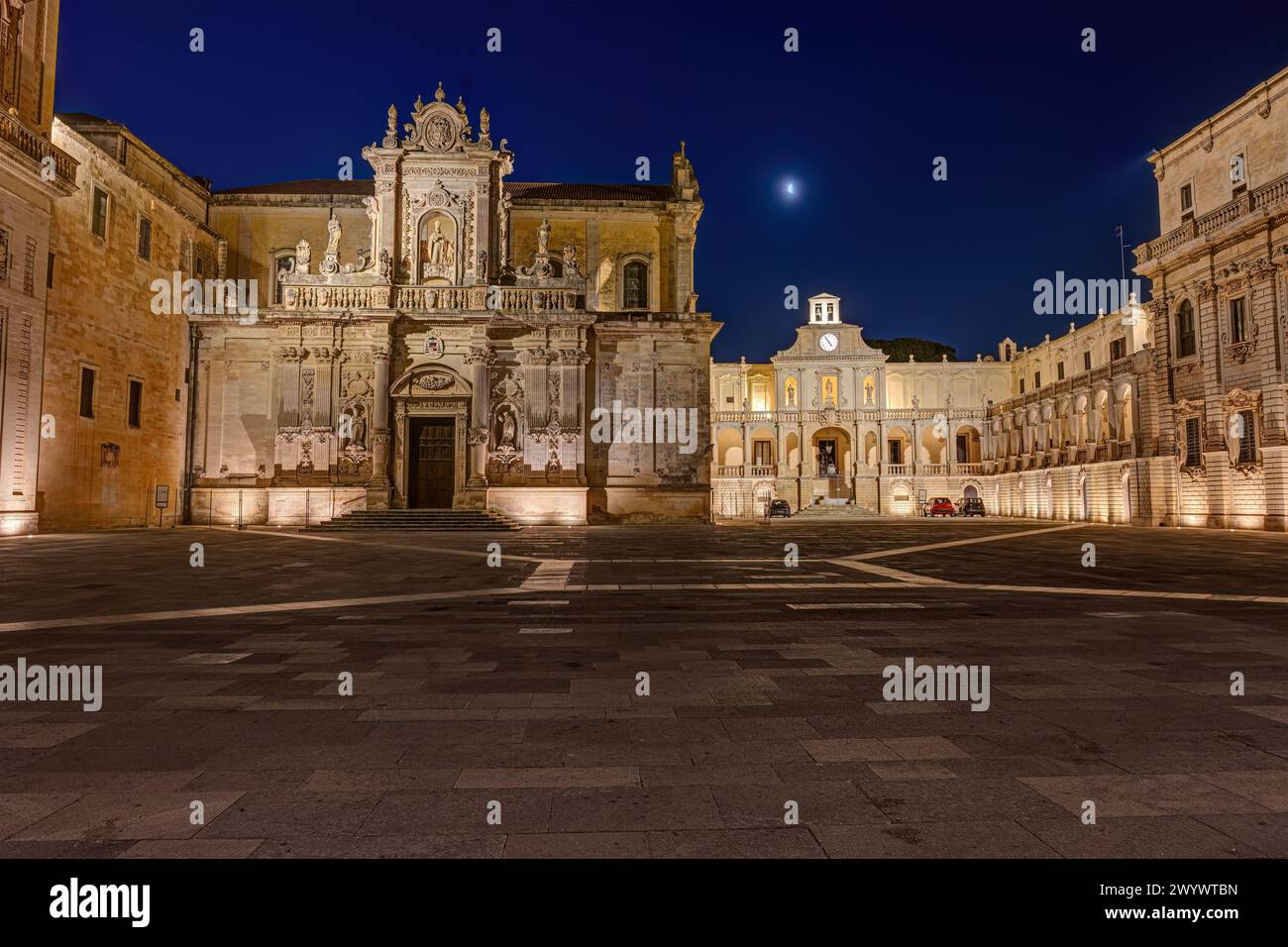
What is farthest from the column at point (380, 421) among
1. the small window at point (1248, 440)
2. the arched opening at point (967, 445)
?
the arched opening at point (967, 445)

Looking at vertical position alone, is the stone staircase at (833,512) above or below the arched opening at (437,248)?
below

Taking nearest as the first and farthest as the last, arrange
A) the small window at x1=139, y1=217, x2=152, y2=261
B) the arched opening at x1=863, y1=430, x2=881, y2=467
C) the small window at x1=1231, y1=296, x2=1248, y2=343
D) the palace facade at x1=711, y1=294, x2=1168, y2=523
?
the small window at x1=1231, y1=296, x2=1248, y2=343 → the small window at x1=139, y1=217, x2=152, y2=261 → the palace facade at x1=711, y1=294, x2=1168, y2=523 → the arched opening at x1=863, y1=430, x2=881, y2=467

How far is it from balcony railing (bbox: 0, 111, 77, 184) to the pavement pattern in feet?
65.3

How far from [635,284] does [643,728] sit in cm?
3595

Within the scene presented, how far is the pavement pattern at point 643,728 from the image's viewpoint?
296 cm

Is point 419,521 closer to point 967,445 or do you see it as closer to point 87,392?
point 87,392

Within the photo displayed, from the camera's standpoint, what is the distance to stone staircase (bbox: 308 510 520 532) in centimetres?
2839

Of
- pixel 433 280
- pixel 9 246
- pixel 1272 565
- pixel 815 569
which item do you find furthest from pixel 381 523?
pixel 1272 565

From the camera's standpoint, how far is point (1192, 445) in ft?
107

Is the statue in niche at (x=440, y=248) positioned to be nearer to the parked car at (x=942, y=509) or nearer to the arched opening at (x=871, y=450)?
the parked car at (x=942, y=509)

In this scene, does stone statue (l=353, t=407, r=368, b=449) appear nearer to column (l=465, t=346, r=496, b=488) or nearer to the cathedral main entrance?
the cathedral main entrance
